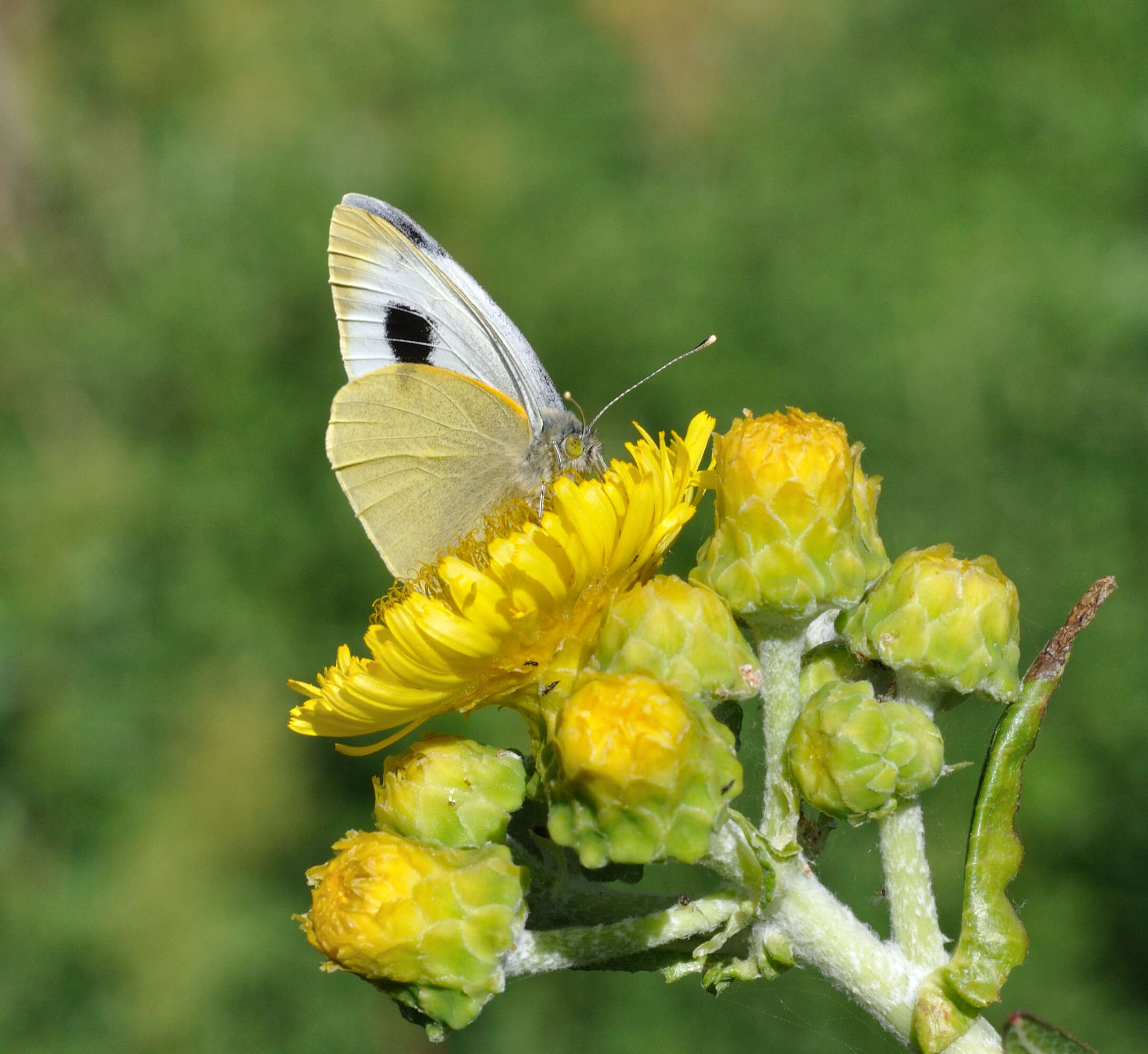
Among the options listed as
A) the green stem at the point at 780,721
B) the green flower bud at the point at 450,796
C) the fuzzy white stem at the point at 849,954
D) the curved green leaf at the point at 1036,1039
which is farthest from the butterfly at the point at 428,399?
the curved green leaf at the point at 1036,1039

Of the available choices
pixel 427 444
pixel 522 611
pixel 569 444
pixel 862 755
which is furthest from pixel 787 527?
pixel 427 444

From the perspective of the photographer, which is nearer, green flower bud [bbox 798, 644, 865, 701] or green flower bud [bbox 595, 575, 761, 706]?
green flower bud [bbox 595, 575, 761, 706]

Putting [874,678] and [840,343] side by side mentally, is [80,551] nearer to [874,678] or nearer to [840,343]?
[840,343]

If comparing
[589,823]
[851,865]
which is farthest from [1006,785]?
[851,865]

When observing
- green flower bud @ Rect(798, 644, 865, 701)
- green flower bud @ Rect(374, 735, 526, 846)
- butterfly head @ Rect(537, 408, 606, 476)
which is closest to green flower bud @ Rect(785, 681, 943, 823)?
green flower bud @ Rect(798, 644, 865, 701)

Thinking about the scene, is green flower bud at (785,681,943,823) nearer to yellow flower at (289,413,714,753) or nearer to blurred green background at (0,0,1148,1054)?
yellow flower at (289,413,714,753)

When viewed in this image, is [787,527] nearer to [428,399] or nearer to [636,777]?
[636,777]

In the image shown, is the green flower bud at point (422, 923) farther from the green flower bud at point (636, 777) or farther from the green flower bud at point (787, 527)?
the green flower bud at point (787, 527)
